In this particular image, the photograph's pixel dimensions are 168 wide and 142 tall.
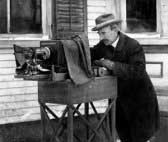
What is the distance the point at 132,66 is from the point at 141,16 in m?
3.39

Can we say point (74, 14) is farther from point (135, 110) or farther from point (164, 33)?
point (135, 110)

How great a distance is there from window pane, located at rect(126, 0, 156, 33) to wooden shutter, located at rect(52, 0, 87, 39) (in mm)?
948

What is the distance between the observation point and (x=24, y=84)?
719cm

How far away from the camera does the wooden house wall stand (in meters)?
6.98

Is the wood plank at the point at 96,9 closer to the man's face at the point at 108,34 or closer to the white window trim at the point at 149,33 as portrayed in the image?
the white window trim at the point at 149,33

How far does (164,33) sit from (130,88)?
300 cm

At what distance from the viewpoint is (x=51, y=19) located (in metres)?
7.48

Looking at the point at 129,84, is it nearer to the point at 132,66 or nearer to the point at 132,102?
the point at 132,102

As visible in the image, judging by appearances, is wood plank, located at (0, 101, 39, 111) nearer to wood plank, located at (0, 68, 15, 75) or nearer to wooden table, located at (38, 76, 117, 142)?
wood plank, located at (0, 68, 15, 75)

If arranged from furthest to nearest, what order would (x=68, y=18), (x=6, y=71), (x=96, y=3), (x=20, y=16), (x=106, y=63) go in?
(x=96, y=3) < (x=68, y=18) < (x=20, y=16) < (x=6, y=71) < (x=106, y=63)

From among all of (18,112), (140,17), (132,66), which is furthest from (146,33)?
(132,66)

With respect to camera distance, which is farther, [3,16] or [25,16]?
[25,16]

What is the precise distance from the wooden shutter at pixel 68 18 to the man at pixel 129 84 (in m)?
2.01

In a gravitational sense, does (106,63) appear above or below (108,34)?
below
